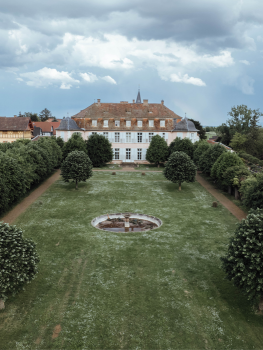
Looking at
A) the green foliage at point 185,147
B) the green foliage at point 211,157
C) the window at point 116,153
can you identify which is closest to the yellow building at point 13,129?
the window at point 116,153

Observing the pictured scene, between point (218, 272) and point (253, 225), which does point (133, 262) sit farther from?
point (253, 225)

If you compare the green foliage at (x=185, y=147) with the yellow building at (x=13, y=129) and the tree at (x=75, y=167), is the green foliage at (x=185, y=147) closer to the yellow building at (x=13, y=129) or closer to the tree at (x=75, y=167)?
the tree at (x=75, y=167)

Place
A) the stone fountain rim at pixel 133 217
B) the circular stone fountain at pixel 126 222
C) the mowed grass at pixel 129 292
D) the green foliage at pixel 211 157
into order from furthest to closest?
the green foliage at pixel 211 157 < the stone fountain rim at pixel 133 217 < the circular stone fountain at pixel 126 222 < the mowed grass at pixel 129 292

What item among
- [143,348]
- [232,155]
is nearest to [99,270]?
[143,348]

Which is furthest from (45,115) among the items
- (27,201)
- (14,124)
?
(27,201)

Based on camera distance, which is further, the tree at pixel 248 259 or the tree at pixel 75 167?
the tree at pixel 75 167

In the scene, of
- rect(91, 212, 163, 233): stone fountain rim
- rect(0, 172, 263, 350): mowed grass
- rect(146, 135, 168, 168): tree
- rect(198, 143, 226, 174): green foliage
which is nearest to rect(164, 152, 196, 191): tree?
rect(198, 143, 226, 174): green foliage

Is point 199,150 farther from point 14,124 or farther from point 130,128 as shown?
point 14,124
